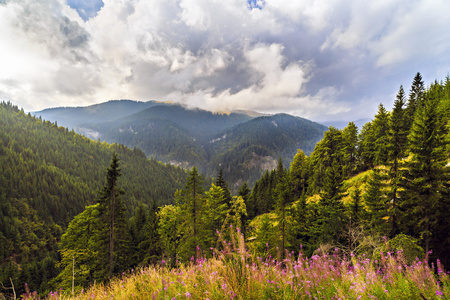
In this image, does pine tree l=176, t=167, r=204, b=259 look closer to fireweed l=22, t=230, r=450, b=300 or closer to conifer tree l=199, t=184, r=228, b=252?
conifer tree l=199, t=184, r=228, b=252

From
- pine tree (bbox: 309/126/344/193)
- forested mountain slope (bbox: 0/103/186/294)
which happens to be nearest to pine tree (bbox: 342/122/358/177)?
pine tree (bbox: 309/126/344/193)

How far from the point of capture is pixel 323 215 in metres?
20.5

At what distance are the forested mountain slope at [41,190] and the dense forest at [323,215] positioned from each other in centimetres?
656

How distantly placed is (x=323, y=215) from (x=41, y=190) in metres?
153

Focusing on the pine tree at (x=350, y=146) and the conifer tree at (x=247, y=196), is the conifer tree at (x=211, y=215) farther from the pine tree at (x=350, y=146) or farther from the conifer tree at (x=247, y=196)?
the pine tree at (x=350, y=146)

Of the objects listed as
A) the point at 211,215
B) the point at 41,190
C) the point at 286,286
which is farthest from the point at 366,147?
the point at 41,190

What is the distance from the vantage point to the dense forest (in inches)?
530

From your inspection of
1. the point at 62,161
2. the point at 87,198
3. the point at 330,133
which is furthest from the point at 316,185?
the point at 62,161

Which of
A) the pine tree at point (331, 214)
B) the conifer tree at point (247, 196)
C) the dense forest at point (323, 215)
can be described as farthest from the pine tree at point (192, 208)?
the conifer tree at point (247, 196)

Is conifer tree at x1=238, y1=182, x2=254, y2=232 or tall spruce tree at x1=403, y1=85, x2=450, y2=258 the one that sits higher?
tall spruce tree at x1=403, y1=85, x2=450, y2=258

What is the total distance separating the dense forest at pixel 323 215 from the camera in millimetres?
13453

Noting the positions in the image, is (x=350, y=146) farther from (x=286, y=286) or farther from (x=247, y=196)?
(x=286, y=286)

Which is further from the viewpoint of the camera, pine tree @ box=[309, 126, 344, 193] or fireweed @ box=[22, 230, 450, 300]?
pine tree @ box=[309, 126, 344, 193]

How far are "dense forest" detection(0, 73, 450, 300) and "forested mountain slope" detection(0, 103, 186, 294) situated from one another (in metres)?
6.56
